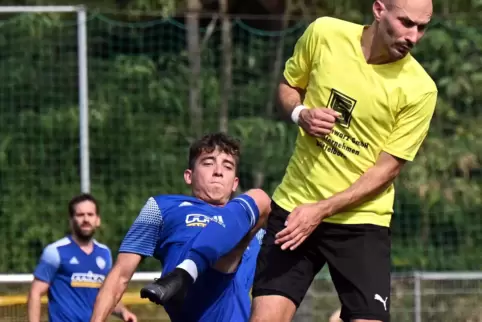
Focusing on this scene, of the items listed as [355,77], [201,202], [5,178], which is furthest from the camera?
[5,178]

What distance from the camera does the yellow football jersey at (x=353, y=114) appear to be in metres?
5.02

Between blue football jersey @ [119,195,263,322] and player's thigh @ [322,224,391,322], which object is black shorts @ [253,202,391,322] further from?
blue football jersey @ [119,195,263,322]

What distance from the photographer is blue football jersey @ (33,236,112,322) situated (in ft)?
28.3

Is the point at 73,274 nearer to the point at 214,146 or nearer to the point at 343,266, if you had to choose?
the point at 214,146

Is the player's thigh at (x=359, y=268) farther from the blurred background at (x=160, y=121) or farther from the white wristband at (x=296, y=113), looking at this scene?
the blurred background at (x=160, y=121)

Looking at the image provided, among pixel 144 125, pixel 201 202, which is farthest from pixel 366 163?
pixel 144 125

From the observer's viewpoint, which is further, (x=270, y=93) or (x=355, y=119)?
(x=270, y=93)

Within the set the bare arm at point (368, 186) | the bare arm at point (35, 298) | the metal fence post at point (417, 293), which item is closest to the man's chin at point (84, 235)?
the bare arm at point (35, 298)

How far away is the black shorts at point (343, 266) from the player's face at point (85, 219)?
12.5 feet

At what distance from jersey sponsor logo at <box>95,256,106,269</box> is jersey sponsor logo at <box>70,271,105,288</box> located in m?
0.07

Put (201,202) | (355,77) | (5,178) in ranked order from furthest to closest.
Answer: (5,178)
(201,202)
(355,77)

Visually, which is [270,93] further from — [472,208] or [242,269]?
[242,269]

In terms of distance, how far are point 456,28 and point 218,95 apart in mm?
2393

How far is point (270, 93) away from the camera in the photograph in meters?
10.9
